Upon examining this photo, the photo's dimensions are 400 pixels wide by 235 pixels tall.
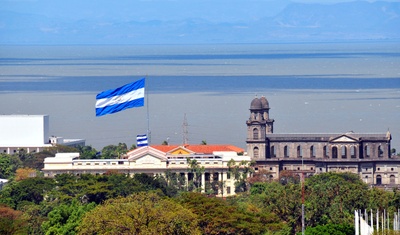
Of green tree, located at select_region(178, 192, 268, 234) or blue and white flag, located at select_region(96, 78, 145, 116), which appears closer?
green tree, located at select_region(178, 192, 268, 234)

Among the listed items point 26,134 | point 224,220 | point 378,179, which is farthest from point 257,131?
point 224,220

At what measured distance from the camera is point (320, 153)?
74.5m

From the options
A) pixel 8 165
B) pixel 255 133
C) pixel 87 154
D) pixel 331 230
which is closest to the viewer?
pixel 331 230

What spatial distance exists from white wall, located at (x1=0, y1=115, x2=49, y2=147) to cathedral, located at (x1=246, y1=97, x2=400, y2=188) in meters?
16.2

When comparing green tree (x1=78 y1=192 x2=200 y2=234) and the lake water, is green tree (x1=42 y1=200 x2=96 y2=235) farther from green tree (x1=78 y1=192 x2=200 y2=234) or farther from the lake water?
the lake water

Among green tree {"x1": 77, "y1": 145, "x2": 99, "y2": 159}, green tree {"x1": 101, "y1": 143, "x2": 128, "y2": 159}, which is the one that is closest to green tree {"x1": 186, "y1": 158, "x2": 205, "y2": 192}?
green tree {"x1": 77, "y1": 145, "x2": 99, "y2": 159}

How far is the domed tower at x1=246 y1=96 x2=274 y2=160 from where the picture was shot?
73.6m

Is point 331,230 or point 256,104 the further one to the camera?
point 256,104

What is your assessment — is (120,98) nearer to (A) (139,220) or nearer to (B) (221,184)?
(B) (221,184)

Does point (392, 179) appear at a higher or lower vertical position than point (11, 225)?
higher

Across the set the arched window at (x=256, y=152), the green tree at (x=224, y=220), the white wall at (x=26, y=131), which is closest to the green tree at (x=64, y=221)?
the green tree at (x=224, y=220)

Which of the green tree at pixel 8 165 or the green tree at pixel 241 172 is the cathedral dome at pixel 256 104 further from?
the green tree at pixel 8 165

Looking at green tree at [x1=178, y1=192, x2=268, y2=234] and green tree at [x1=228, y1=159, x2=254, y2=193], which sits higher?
green tree at [x1=228, y1=159, x2=254, y2=193]

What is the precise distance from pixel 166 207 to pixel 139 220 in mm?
1725
